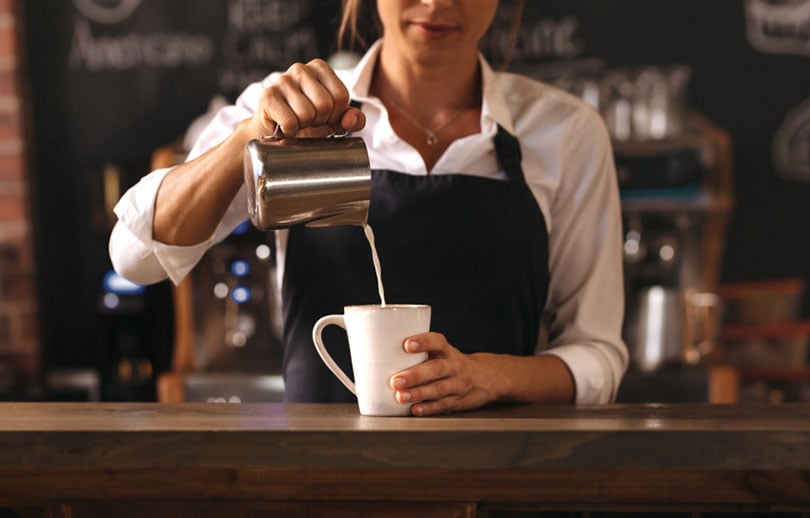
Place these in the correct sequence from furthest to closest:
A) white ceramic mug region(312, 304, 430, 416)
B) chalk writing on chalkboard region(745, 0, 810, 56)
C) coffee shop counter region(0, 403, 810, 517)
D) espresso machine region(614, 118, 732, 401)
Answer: chalk writing on chalkboard region(745, 0, 810, 56) → espresso machine region(614, 118, 732, 401) → white ceramic mug region(312, 304, 430, 416) → coffee shop counter region(0, 403, 810, 517)

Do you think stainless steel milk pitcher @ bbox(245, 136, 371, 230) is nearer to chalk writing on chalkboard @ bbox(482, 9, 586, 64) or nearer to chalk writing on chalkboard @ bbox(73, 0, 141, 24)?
chalk writing on chalkboard @ bbox(482, 9, 586, 64)

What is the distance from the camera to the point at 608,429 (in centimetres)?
98

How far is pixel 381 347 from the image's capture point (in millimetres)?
1110

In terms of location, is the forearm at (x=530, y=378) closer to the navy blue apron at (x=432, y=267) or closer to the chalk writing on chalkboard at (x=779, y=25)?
the navy blue apron at (x=432, y=267)

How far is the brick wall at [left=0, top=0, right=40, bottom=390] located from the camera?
3.41 meters

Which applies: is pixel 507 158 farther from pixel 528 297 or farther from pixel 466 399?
pixel 466 399

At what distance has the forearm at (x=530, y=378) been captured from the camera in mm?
1234

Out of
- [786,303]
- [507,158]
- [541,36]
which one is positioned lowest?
[786,303]

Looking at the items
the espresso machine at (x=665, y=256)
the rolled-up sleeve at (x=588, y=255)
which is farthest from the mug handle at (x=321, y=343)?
the espresso machine at (x=665, y=256)

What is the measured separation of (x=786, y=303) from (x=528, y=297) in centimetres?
196

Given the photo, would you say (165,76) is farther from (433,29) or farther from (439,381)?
(439,381)

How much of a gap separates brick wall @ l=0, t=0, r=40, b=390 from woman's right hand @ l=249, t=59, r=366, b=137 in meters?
2.42

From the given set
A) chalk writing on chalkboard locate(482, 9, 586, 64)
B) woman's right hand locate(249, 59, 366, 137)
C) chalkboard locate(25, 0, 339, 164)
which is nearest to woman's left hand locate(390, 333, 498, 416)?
woman's right hand locate(249, 59, 366, 137)

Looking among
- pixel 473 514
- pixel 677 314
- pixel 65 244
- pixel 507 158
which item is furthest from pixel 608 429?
pixel 65 244
